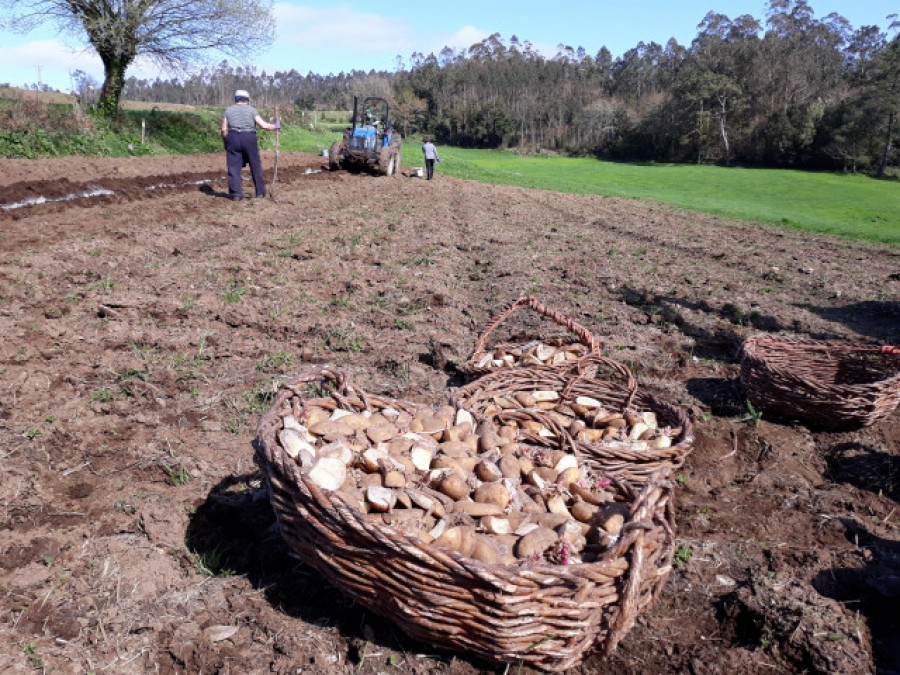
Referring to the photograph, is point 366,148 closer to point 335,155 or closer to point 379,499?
point 335,155

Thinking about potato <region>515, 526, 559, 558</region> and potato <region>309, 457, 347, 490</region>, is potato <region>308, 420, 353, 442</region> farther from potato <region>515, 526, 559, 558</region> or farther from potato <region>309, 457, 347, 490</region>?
potato <region>515, 526, 559, 558</region>

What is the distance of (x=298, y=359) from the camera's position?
4.65 m

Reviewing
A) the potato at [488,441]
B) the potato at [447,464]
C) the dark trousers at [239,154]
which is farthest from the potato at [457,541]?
the dark trousers at [239,154]

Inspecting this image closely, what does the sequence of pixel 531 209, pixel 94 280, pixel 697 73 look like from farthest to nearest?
pixel 697 73 → pixel 531 209 → pixel 94 280

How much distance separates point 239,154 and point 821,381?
417 inches

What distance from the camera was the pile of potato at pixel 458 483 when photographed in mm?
2139

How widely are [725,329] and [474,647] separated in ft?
17.3

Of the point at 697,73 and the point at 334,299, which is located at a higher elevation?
the point at 697,73

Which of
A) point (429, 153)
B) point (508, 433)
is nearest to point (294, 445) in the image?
point (508, 433)

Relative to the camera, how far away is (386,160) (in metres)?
19.0

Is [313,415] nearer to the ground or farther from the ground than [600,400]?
farther from the ground

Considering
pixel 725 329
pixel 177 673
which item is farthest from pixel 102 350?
pixel 725 329

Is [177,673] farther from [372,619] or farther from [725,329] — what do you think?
[725,329]

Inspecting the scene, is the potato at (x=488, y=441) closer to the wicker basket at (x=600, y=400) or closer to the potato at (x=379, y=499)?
the wicker basket at (x=600, y=400)
